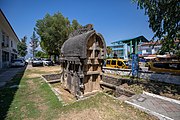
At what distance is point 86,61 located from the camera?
6.46 m

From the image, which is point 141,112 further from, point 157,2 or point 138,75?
point 138,75

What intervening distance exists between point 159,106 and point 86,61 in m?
3.95

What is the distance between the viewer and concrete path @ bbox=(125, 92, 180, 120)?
3601mm

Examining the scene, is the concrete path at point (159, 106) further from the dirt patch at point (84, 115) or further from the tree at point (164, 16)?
the tree at point (164, 16)

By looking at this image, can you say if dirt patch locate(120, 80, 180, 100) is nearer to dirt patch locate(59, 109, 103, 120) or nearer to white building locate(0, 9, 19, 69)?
dirt patch locate(59, 109, 103, 120)

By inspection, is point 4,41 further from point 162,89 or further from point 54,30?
point 162,89

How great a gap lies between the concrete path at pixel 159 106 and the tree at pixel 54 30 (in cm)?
2110

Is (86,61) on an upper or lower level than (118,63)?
upper

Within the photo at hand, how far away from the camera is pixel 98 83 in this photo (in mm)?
7328

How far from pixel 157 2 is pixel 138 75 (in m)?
6.27

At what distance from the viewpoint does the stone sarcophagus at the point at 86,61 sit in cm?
624

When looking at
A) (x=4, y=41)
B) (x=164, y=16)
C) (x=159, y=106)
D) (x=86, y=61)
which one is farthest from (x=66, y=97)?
(x=4, y=41)

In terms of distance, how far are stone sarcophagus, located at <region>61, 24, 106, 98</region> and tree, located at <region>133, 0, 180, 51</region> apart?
2919 mm

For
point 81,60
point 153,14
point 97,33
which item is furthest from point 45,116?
point 153,14
